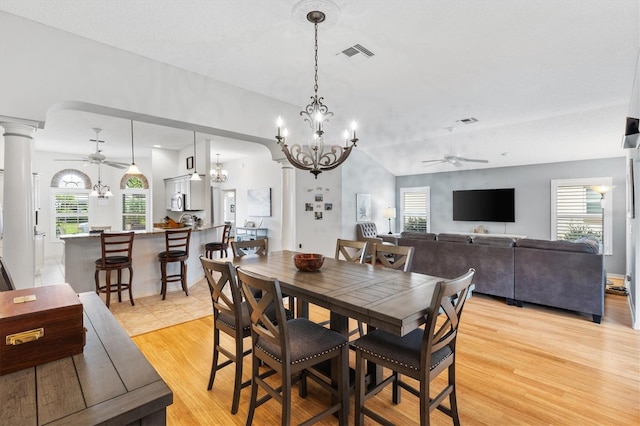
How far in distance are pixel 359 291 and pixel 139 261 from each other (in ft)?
12.3

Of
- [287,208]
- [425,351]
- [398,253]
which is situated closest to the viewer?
[425,351]

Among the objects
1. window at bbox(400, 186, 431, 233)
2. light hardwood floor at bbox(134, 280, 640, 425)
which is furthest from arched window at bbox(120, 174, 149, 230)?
window at bbox(400, 186, 431, 233)

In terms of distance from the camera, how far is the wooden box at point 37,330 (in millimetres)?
958

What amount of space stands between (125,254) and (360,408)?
12.8 ft

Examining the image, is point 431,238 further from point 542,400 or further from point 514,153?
point 514,153

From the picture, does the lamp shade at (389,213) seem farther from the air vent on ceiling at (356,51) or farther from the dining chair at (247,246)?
the air vent on ceiling at (356,51)

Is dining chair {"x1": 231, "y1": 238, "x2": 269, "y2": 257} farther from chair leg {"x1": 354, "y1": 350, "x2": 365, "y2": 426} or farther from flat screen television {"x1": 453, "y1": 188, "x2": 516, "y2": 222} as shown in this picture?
flat screen television {"x1": 453, "y1": 188, "x2": 516, "y2": 222}

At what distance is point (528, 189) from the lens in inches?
266

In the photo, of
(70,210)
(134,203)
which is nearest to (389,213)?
(134,203)

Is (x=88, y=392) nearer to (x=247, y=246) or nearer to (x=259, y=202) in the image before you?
(x=247, y=246)

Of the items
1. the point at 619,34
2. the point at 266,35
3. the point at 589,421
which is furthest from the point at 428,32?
the point at 589,421

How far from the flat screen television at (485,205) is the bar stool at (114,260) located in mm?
7172

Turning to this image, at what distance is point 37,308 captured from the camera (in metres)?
1.03

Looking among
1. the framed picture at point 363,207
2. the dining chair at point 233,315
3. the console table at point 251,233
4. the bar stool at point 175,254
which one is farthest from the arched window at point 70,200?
the dining chair at point 233,315
